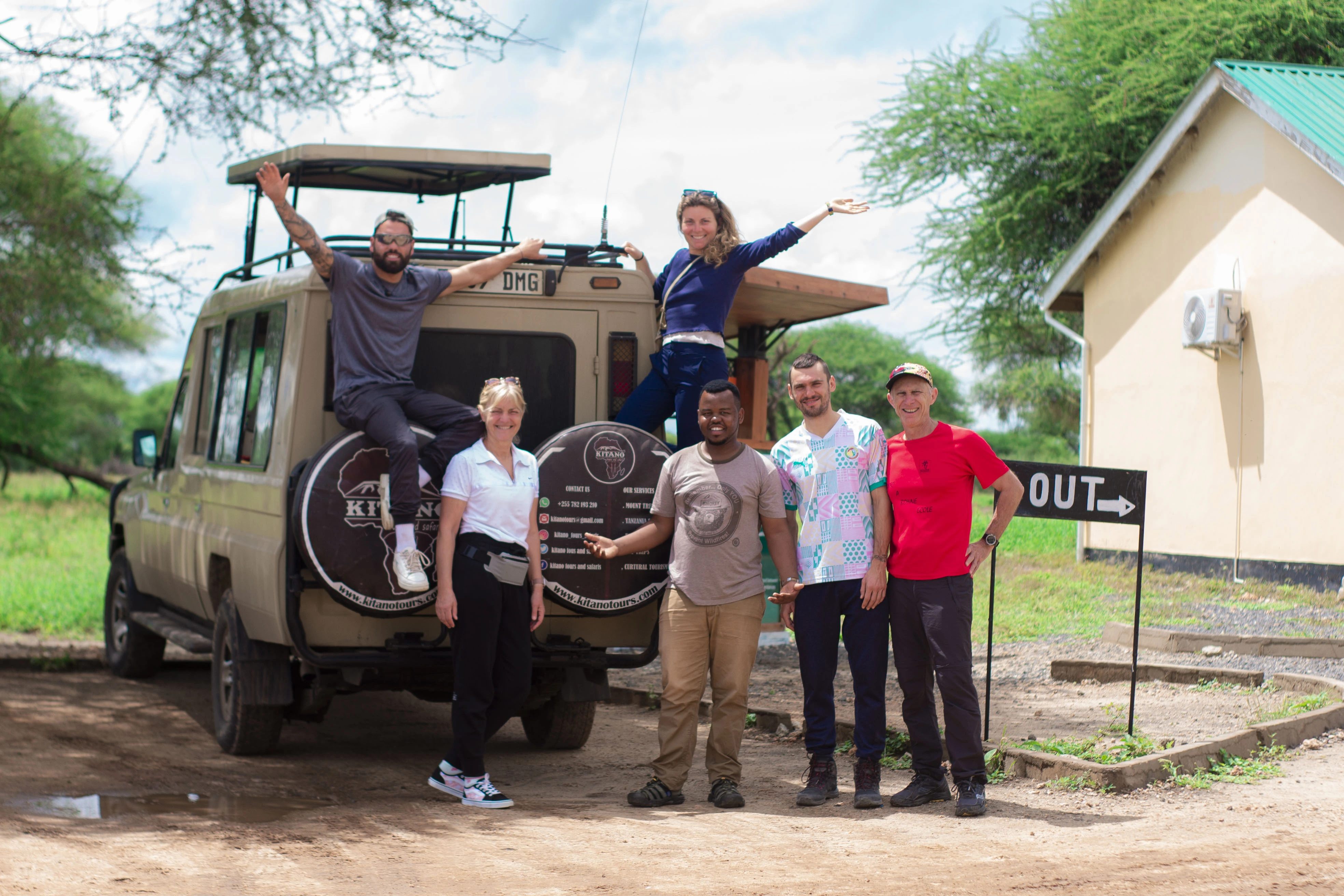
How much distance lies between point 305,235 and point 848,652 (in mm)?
3175

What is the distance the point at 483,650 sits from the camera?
6.13 m

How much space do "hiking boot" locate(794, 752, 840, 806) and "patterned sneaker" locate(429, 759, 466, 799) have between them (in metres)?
1.55

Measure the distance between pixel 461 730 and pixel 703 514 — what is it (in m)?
1.48

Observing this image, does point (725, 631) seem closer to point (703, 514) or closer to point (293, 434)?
point (703, 514)

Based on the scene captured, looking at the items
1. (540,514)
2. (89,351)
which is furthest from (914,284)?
(540,514)

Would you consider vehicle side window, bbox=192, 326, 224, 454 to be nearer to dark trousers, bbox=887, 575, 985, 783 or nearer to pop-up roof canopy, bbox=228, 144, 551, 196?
pop-up roof canopy, bbox=228, 144, 551, 196

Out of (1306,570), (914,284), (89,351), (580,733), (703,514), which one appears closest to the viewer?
(703,514)

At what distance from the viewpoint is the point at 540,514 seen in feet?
20.9

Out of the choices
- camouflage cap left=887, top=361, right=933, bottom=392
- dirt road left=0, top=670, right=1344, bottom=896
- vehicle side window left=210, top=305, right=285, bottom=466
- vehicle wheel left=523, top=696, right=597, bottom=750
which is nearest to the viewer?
dirt road left=0, top=670, right=1344, bottom=896

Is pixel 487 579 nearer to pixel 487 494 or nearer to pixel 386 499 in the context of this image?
pixel 487 494

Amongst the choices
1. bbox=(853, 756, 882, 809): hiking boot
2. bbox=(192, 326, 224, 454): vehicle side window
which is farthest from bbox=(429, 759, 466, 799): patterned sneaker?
bbox=(192, 326, 224, 454): vehicle side window

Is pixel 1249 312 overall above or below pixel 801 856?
above

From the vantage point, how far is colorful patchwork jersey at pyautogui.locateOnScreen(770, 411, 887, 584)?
606cm

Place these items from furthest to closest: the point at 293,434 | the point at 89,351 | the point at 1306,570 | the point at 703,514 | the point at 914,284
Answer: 1. the point at 89,351
2. the point at 914,284
3. the point at 1306,570
4. the point at 293,434
5. the point at 703,514
